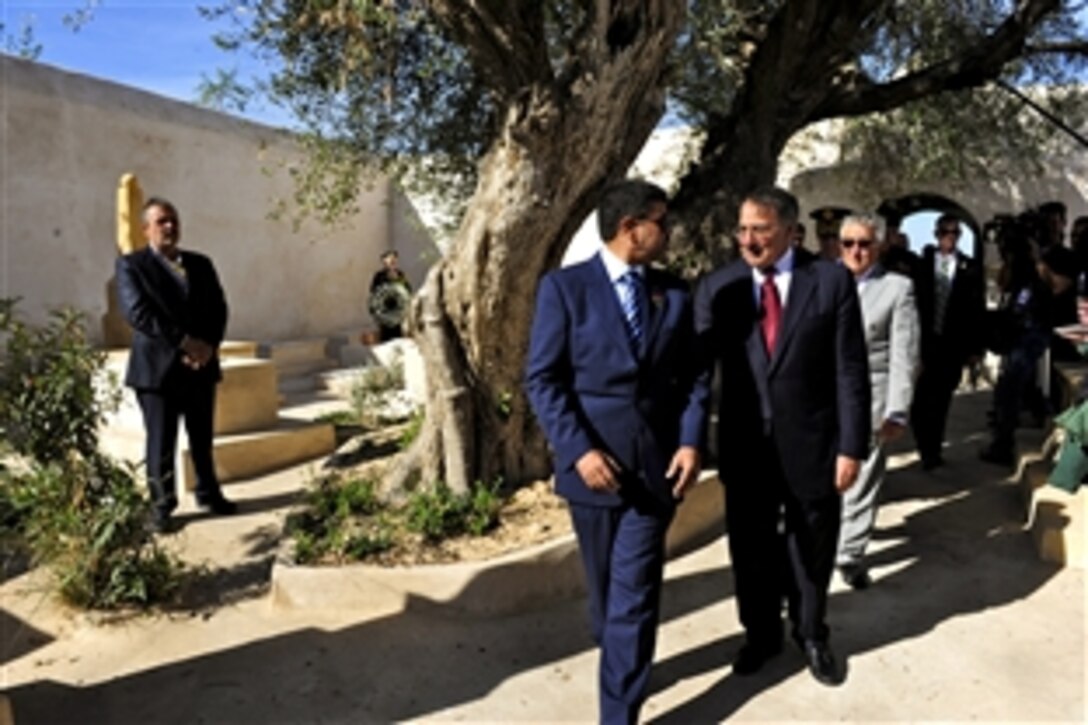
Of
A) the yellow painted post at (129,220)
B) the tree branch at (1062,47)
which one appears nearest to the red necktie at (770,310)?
the tree branch at (1062,47)

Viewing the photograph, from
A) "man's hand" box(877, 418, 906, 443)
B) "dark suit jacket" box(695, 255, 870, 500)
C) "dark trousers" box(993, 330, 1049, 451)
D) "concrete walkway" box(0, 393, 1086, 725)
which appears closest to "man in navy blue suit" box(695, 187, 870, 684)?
"dark suit jacket" box(695, 255, 870, 500)

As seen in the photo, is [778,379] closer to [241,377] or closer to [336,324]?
[241,377]

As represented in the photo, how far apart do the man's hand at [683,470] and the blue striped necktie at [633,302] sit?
400 millimetres

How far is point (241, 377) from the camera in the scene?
641 cm

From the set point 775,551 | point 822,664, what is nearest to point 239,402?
point 775,551

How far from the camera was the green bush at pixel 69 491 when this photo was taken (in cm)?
387

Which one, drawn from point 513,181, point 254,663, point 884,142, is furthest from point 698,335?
point 884,142

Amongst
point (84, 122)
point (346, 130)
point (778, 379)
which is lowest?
point (778, 379)

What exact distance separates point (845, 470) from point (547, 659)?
138 centimetres

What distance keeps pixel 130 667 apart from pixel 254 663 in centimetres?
48

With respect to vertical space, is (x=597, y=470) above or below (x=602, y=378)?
below

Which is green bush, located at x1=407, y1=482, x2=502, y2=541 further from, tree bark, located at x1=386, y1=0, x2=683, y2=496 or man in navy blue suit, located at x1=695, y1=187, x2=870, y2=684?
man in navy blue suit, located at x1=695, y1=187, x2=870, y2=684

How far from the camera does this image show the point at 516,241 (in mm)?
4484

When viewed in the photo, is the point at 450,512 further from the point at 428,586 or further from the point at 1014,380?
the point at 1014,380
